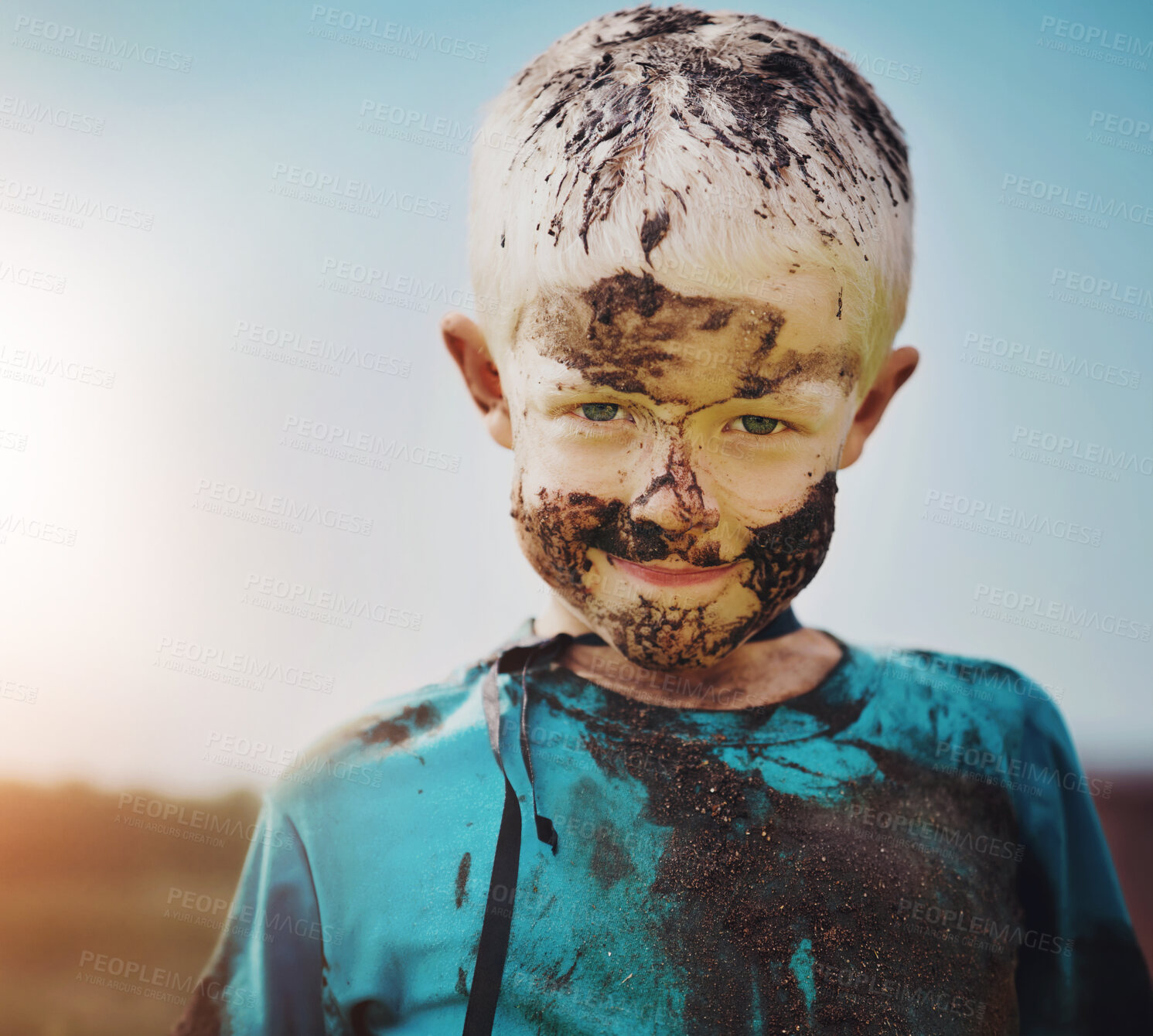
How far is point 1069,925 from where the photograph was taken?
53.7 inches

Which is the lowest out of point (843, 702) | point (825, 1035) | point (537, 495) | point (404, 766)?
point (825, 1035)

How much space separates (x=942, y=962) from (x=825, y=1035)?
19cm

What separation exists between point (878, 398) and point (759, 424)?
0.27m

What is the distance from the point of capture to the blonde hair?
103 cm

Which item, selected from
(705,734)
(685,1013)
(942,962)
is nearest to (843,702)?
(705,734)

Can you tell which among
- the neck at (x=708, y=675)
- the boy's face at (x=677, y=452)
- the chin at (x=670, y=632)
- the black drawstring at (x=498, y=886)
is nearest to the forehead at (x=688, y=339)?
the boy's face at (x=677, y=452)

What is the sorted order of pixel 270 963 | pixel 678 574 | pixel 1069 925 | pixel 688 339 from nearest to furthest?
pixel 688 339, pixel 678 574, pixel 270 963, pixel 1069 925

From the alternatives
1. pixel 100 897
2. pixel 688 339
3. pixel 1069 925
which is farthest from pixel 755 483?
pixel 100 897

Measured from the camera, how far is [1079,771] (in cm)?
143

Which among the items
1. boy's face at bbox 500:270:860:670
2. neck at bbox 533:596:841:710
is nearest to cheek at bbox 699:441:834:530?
boy's face at bbox 500:270:860:670

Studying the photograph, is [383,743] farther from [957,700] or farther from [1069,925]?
[1069,925]

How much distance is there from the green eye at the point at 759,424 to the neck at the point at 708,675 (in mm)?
336

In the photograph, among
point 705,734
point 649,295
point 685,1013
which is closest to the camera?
point 649,295

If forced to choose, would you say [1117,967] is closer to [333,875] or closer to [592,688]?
[592,688]
